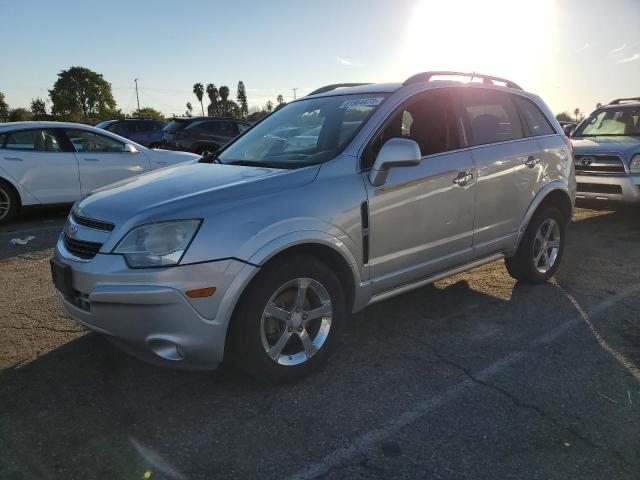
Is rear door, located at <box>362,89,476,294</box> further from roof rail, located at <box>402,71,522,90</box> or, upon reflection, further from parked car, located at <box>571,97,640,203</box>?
parked car, located at <box>571,97,640,203</box>

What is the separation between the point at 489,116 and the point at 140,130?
17.2 m

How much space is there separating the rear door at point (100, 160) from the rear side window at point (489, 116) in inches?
242

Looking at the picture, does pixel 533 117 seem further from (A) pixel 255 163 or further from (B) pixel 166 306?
(B) pixel 166 306

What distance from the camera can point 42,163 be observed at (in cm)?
774

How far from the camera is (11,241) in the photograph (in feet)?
21.5

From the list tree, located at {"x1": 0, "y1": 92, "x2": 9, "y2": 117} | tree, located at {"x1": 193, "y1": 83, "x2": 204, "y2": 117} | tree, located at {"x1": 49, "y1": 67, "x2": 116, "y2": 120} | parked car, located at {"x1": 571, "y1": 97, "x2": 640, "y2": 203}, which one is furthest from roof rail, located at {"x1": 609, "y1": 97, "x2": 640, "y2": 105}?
tree, located at {"x1": 193, "y1": 83, "x2": 204, "y2": 117}

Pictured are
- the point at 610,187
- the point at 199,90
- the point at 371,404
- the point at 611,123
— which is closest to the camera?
the point at 371,404

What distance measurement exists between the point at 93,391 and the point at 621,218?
26.2 feet

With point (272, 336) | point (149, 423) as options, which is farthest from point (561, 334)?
point (149, 423)

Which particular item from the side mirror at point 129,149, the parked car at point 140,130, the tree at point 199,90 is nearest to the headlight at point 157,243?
the side mirror at point 129,149

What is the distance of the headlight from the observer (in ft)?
Result: 8.46

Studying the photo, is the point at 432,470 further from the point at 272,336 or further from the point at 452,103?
the point at 452,103

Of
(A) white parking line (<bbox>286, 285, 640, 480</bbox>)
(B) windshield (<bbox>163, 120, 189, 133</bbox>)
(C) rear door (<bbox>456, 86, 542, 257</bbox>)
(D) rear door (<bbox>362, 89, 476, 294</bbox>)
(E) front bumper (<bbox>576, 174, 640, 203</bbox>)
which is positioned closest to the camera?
(A) white parking line (<bbox>286, 285, 640, 480</bbox>)

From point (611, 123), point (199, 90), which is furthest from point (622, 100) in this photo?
point (199, 90)
